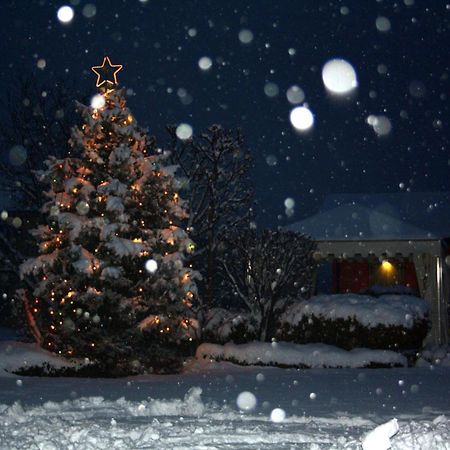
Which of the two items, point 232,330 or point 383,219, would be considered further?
point 383,219

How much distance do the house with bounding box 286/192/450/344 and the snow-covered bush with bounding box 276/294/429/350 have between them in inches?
166

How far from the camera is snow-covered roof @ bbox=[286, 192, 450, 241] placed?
83.6 ft

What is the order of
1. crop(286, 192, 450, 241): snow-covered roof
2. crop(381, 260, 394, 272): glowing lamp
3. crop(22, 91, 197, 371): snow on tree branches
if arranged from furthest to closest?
crop(381, 260, 394, 272): glowing lamp < crop(286, 192, 450, 241): snow-covered roof < crop(22, 91, 197, 371): snow on tree branches

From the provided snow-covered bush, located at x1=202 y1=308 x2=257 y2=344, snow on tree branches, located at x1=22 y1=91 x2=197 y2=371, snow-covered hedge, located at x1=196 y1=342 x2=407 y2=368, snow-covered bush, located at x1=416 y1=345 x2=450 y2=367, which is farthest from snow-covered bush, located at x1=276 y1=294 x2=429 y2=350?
snow on tree branches, located at x1=22 y1=91 x2=197 y2=371

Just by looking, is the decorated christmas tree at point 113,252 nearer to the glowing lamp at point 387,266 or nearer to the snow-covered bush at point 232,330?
the snow-covered bush at point 232,330

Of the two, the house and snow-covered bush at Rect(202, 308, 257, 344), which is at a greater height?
the house

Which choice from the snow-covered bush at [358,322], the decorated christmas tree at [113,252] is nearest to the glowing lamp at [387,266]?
the snow-covered bush at [358,322]

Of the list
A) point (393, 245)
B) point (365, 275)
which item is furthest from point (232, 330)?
point (365, 275)

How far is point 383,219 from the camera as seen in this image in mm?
26906

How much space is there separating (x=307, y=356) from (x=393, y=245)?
790 cm

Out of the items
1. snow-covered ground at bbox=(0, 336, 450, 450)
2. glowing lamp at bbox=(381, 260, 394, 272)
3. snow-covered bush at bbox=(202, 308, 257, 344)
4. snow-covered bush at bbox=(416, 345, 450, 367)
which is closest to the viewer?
snow-covered ground at bbox=(0, 336, 450, 450)

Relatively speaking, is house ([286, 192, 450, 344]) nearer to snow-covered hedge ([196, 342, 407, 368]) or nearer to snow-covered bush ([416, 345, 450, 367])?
snow-covered bush ([416, 345, 450, 367])

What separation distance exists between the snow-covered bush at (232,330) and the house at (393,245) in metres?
5.60

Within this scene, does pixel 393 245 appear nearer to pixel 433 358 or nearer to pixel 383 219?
pixel 383 219
